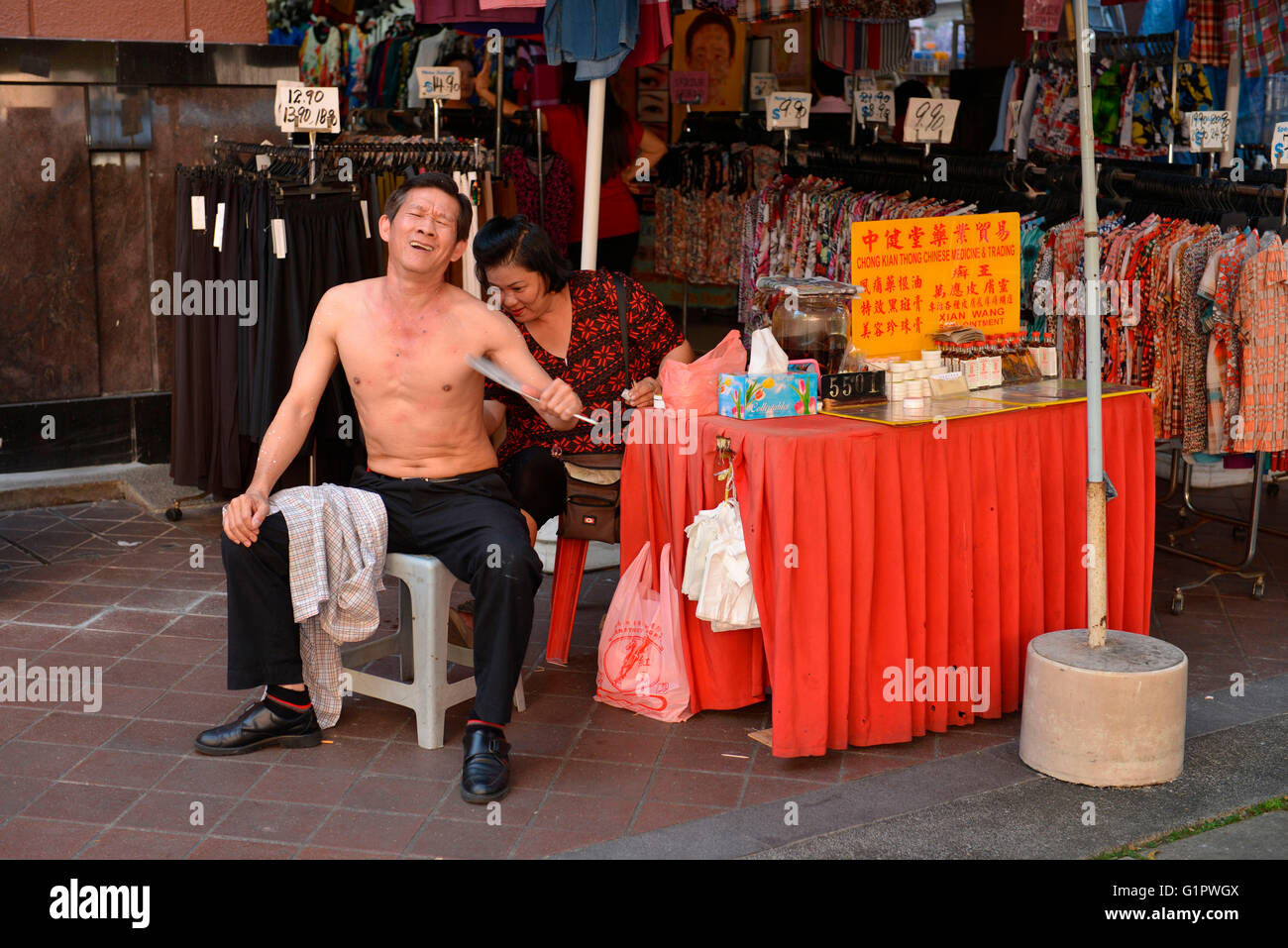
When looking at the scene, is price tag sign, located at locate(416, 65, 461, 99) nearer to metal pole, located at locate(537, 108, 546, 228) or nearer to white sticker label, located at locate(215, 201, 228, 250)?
metal pole, located at locate(537, 108, 546, 228)

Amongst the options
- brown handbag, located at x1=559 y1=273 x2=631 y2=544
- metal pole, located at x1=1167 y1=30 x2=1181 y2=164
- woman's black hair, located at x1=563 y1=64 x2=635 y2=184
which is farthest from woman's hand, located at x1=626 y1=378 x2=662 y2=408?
metal pole, located at x1=1167 y1=30 x2=1181 y2=164

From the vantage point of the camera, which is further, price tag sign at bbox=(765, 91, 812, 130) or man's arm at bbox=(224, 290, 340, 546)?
price tag sign at bbox=(765, 91, 812, 130)

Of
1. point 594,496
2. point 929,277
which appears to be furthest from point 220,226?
point 929,277

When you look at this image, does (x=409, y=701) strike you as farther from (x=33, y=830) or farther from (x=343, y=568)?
(x=33, y=830)

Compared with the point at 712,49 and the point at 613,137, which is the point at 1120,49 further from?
the point at 613,137

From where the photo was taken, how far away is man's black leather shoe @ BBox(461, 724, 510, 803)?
3980 millimetres

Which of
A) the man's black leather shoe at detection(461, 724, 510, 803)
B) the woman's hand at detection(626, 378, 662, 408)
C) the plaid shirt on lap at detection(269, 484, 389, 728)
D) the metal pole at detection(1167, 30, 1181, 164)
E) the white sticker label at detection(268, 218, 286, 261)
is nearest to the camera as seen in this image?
the man's black leather shoe at detection(461, 724, 510, 803)

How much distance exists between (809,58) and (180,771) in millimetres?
8493

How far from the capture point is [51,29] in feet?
23.1

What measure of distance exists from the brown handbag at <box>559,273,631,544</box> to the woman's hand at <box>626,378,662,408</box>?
0.21 m

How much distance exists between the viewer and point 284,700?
4320 mm

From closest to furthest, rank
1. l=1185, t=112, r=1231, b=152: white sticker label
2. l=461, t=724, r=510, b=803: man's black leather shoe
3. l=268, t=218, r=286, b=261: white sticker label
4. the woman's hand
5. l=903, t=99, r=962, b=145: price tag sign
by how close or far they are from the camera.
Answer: l=461, t=724, r=510, b=803: man's black leather shoe
the woman's hand
l=268, t=218, r=286, b=261: white sticker label
l=1185, t=112, r=1231, b=152: white sticker label
l=903, t=99, r=962, b=145: price tag sign

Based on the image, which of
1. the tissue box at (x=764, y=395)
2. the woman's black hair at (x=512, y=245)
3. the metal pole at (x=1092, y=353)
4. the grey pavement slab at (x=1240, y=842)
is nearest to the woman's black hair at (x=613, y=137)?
the woman's black hair at (x=512, y=245)

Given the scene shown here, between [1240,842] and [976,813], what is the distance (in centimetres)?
70
